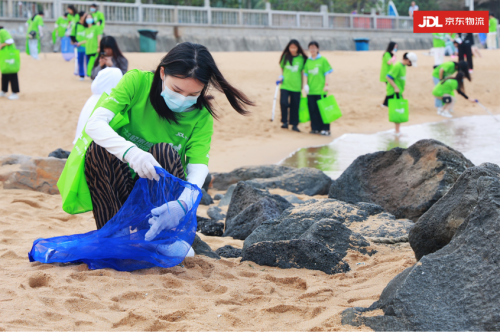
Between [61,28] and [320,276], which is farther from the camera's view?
[61,28]

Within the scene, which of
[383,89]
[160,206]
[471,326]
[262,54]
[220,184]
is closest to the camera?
[471,326]

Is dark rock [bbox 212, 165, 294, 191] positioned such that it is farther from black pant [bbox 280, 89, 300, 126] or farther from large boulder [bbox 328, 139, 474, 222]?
black pant [bbox 280, 89, 300, 126]

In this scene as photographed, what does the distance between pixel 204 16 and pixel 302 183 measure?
63.6 ft

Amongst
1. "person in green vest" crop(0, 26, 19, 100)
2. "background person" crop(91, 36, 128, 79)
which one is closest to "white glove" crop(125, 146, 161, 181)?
"background person" crop(91, 36, 128, 79)

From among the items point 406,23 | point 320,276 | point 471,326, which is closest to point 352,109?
point 320,276

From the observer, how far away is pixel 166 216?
2604 millimetres

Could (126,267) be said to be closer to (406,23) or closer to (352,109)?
(352,109)

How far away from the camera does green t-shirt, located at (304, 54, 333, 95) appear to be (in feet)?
31.6

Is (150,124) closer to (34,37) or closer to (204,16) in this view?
(34,37)

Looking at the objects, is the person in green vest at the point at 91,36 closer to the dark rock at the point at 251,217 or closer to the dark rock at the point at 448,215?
the dark rock at the point at 251,217

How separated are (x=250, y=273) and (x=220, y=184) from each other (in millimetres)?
3222

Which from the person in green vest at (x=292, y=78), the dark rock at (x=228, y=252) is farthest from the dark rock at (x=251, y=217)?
the person in green vest at (x=292, y=78)

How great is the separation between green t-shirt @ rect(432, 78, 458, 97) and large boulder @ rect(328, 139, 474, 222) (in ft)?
25.5

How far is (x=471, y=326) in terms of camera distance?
1.92 metres
